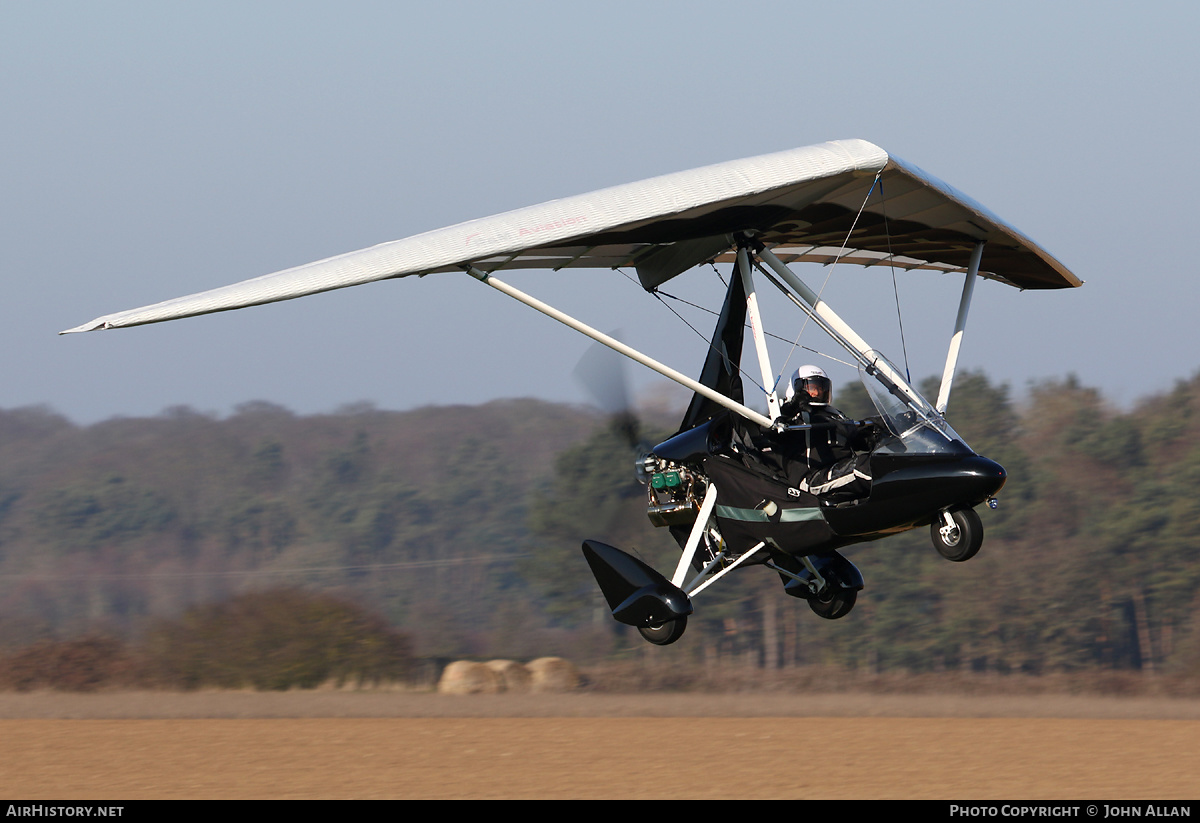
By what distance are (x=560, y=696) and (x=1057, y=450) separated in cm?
3097

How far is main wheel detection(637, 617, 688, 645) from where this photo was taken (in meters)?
12.5

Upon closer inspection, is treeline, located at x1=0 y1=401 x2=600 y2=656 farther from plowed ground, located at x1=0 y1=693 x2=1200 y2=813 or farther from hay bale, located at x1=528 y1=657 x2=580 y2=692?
plowed ground, located at x1=0 y1=693 x2=1200 y2=813

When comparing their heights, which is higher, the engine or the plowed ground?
the engine

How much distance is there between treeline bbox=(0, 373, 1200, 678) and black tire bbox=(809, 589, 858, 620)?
38.0 metres

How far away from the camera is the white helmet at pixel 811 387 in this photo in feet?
39.7

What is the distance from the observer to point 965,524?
11578 mm

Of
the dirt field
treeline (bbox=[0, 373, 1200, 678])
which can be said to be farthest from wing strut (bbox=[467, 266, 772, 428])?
treeline (bbox=[0, 373, 1200, 678])

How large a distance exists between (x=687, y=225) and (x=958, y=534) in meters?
4.00

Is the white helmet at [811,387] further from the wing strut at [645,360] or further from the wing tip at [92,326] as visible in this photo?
the wing tip at [92,326]

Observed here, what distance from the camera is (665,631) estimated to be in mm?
12633

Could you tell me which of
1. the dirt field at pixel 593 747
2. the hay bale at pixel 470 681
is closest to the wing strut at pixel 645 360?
the dirt field at pixel 593 747

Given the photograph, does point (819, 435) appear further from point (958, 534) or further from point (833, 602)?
point (833, 602)

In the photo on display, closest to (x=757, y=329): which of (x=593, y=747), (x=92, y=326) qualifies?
(x=92, y=326)
